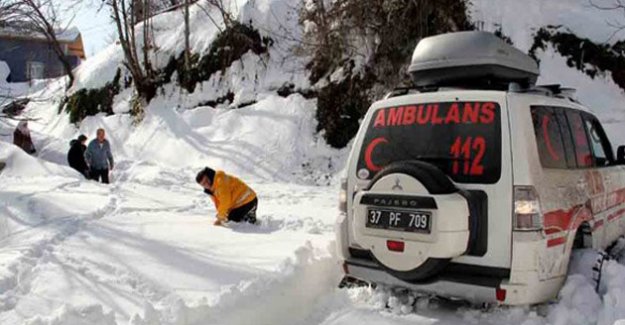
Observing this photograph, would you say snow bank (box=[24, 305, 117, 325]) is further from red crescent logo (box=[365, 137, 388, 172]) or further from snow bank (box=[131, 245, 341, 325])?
red crescent logo (box=[365, 137, 388, 172])

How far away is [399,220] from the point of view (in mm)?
3963

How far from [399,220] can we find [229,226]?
3527 millimetres

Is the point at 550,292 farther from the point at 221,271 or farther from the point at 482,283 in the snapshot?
the point at 221,271

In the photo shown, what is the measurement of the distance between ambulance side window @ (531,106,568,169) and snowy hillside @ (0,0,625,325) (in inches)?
33.9

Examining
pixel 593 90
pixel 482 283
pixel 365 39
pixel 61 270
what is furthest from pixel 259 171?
pixel 482 283

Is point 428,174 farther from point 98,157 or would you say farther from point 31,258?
point 98,157

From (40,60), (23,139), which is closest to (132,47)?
(23,139)

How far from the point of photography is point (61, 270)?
15.7 ft

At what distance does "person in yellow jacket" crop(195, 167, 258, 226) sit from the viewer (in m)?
7.06

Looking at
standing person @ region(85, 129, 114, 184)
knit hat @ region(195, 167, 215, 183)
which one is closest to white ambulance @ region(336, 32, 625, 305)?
knit hat @ region(195, 167, 215, 183)

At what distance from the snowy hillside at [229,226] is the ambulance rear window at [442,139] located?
3.81 ft

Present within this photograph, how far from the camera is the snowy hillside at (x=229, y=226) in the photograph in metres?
4.04

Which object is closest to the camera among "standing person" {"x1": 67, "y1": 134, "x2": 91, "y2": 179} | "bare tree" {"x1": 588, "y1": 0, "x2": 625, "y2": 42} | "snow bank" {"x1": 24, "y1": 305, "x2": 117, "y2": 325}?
"snow bank" {"x1": 24, "y1": 305, "x2": 117, "y2": 325}

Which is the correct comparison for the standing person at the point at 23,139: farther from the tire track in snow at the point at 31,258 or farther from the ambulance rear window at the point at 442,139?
the ambulance rear window at the point at 442,139
